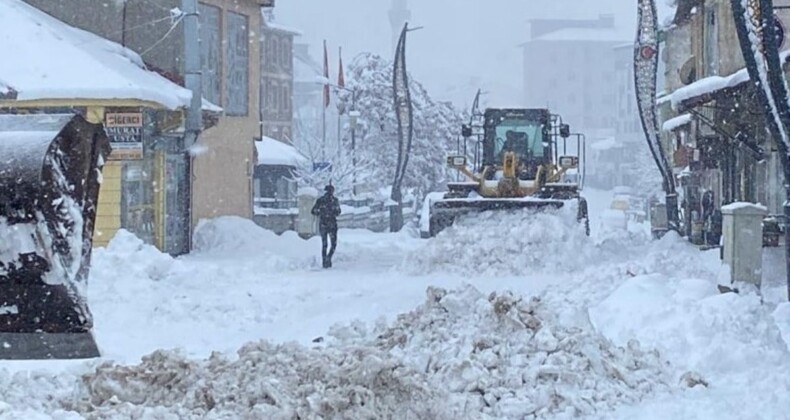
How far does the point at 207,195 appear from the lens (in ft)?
89.2

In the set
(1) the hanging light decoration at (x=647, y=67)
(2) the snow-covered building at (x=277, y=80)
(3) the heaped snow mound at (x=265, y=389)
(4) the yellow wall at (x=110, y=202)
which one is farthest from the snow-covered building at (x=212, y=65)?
(2) the snow-covered building at (x=277, y=80)

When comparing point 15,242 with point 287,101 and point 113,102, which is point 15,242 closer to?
point 113,102

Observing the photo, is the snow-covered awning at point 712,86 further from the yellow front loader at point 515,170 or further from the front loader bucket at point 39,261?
the front loader bucket at point 39,261

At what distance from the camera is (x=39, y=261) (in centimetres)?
679

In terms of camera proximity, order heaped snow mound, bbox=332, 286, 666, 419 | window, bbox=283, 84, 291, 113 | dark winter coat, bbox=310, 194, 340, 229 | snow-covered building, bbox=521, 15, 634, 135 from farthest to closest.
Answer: snow-covered building, bbox=521, 15, 634, 135, window, bbox=283, 84, 291, 113, dark winter coat, bbox=310, 194, 340, 229, heaped snow mound, bbox=332, 286, 666, 419

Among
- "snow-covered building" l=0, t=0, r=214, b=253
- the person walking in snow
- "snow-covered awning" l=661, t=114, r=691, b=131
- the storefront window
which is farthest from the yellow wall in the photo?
"snow-covered awning" l=661, t=114, r=691, b=131

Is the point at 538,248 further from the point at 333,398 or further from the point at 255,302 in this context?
the point at 333,398

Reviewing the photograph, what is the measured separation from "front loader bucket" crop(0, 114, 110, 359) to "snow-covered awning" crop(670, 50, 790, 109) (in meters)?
14.6

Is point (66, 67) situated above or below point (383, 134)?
above

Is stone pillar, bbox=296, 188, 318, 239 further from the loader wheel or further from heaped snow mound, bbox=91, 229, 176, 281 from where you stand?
heaped snow mound, bbox=91, 229, 176, 281

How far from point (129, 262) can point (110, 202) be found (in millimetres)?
5419

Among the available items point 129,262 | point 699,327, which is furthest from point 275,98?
point 699,327

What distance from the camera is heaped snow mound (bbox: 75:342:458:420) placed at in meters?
7.76

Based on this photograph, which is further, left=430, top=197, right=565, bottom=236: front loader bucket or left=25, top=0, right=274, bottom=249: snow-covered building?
left=25, top=0, right=274, bottom=249: snow-covered building
